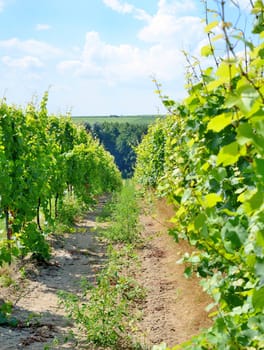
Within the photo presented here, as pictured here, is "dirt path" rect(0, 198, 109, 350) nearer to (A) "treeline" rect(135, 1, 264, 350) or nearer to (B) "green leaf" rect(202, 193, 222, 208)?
(A) "treeline" rect(135, 1, 264, 350)

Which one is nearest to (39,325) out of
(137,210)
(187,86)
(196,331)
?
(196,331)

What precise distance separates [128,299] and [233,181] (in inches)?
177

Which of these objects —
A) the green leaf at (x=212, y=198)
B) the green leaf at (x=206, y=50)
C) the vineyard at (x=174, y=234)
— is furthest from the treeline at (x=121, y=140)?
the green leaf at (x=212, y=198)

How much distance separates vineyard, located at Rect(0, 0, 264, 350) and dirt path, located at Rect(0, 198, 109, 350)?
1.6 inches

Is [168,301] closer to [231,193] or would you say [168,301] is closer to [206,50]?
[231,193]

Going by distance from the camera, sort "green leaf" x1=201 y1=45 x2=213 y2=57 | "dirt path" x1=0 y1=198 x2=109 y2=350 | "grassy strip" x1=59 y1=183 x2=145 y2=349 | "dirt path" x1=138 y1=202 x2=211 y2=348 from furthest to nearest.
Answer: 1. "dirt path" x1=138 y1=202 x2=211 y2=348
2. "dirt path" x1=0 y1=198 x2=109 y2=350
3. "grassy strip" x1=59 y1=183 x2=145 y2=349
4. "green leaf" x1=201 y1=45 x2=213 y2=57

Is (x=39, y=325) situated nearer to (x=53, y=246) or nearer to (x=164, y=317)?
(x=164, y=317)

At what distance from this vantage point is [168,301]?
7055 mm

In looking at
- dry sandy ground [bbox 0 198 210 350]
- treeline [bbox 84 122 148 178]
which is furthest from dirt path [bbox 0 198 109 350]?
treeline [bbox 84 122 148 178]

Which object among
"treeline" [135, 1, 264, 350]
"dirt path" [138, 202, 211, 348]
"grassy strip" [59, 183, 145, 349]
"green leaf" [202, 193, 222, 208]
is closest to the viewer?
"treeline" [135, 1, 264, 350]

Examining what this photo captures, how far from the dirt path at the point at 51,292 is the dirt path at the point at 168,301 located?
0.97 metres

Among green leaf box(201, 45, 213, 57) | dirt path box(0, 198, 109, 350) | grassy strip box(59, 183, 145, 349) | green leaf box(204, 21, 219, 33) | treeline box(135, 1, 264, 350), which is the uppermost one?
green leaf box(201, 45, 213, 57)

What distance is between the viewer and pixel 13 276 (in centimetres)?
823

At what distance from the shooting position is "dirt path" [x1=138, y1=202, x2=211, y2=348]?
5734 millimetres
